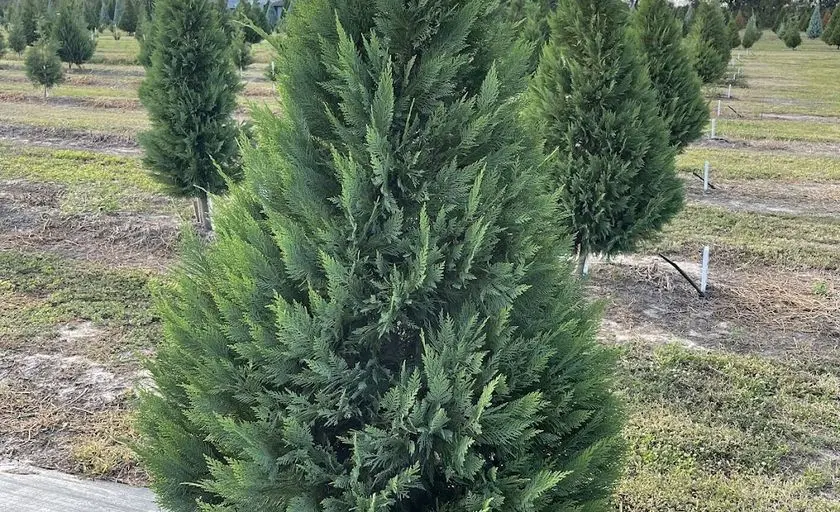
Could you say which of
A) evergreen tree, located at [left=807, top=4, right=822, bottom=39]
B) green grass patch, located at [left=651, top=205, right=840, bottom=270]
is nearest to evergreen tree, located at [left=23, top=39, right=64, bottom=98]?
green grass patch, located at [left=651, top=205, right=840, bottom=270]

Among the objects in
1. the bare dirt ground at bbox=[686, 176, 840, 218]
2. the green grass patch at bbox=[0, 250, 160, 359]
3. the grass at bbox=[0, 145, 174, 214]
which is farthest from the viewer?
the bare dirt ground at bbox=[686, 176, 840, 218]

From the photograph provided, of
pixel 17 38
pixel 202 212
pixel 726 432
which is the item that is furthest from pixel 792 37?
pixel 726 432

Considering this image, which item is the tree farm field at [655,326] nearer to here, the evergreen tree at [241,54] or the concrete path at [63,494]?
the concrete path at [63,494]

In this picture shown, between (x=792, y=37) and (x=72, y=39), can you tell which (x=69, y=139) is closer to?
(x=72, y=39)

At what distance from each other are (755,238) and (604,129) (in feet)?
14.8

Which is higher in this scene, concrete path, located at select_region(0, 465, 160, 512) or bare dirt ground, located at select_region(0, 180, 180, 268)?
bare dirt ground, located at select_region(0, 180, 180, 268)

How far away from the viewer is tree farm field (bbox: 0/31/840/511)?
4820 millimetres

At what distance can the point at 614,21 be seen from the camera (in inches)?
280

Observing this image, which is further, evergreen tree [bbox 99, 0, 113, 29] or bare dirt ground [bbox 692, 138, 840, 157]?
evergreen tree [bbox 99, 0, 113, 29]

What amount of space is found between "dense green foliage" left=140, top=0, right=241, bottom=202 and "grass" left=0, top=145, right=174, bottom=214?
66 centimetres

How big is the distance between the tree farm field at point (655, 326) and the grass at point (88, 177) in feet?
0.18

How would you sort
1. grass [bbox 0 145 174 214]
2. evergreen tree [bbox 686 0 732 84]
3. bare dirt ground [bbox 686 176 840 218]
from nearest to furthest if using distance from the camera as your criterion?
grass [bbox 0 145 174 214]
bare dirt ground [bbox 686 176 840 218]
evergreen tree [bbox 686 0 732 84]

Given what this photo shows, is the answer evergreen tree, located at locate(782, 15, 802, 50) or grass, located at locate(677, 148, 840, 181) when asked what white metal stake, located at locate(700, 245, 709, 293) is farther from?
evergreen tree, located at locate(782, 15, 802, 50)

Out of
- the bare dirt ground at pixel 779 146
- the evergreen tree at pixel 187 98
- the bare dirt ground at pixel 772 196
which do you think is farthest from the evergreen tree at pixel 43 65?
the bare dirt ground at pixel 772 196
